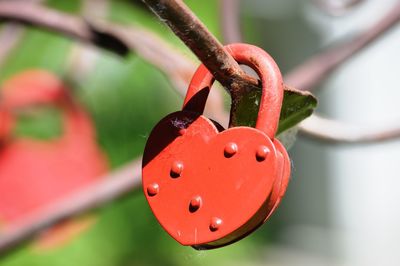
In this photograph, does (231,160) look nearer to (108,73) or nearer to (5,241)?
(5,241)

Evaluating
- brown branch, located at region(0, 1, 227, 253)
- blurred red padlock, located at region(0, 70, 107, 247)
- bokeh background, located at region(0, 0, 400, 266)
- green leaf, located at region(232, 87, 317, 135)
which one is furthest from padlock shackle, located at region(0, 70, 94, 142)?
green leaf, located at region(232, 87, 317, 135)

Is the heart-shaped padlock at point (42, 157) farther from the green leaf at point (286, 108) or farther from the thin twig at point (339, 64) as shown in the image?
the green leaf at point (286, 108)

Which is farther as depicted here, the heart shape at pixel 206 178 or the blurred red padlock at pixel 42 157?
the blurred red padlock at pixel 42 157

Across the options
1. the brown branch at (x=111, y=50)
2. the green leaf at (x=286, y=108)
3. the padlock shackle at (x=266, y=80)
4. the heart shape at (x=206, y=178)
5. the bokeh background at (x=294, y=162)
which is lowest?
the bokeh background at (x=294, y=162)

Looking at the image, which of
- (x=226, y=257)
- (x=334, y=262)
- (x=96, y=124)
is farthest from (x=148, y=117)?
(x=334, y=262)

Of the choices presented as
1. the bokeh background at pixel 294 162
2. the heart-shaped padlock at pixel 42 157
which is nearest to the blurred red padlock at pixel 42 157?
the heart-shaped padlock at pixel 42 157

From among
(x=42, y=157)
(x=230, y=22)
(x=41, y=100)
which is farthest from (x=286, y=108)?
(x=42, y=157)
